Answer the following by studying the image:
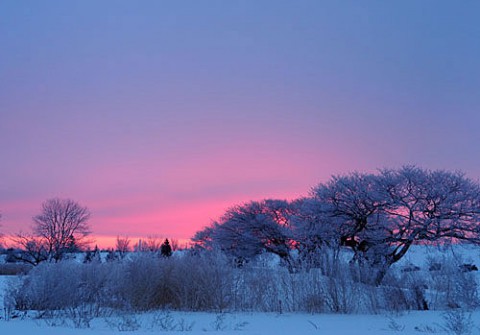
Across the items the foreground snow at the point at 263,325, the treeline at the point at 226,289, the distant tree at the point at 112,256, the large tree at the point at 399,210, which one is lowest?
the foreground snow at the point at 263,325

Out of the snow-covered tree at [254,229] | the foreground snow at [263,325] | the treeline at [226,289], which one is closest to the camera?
the foreground snow at [263,325]

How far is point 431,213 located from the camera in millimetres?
25375

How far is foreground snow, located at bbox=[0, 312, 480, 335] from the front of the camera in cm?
1117

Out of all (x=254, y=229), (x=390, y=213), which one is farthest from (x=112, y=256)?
(x=254, y=229)

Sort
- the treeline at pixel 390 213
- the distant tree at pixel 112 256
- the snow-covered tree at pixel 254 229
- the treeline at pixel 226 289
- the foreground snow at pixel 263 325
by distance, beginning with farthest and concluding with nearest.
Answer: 1. the snow-covered tree at pixel 254 229
2. the treeline at pixel 390 213
3. the distant tree at pixel 112 256
4. the treeline at pixel 226 289
5. the foreground snow at pixel 263 325

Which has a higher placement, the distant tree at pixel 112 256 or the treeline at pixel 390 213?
the treeline at pixel 390 213

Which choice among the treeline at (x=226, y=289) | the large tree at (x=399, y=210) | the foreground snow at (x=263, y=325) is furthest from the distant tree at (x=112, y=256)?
the large tree at (x=399, y=210)

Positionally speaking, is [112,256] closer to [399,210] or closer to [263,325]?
[263,325]

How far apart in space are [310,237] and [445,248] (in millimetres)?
9242

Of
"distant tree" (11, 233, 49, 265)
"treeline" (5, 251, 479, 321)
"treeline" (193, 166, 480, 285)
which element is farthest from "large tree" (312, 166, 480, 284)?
"distant tree" (11, 233, 49, 265)

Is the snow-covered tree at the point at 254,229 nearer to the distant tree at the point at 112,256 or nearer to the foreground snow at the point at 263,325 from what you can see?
the distant tree at the point at 112,256

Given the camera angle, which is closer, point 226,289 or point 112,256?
point 226,289

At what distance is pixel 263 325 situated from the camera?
12781 mm

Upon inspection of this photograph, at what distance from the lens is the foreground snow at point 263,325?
440 inches
